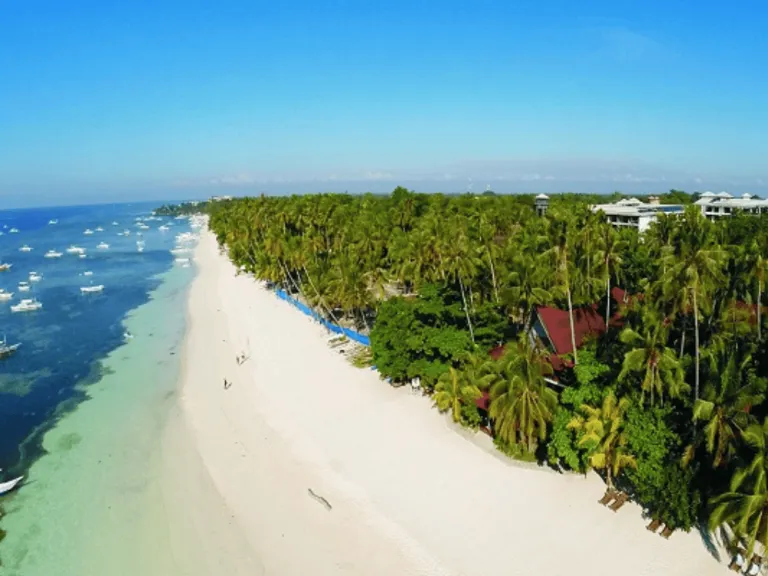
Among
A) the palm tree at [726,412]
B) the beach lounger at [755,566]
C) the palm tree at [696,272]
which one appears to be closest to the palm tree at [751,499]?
the palm tree at [726,412]

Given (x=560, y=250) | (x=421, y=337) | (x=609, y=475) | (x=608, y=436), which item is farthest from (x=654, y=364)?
(x=421, y=337)

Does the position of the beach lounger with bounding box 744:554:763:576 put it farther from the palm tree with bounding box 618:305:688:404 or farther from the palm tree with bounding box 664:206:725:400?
the palm tree with bounding box 618:305:688:404

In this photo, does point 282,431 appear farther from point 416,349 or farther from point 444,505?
point 444,505

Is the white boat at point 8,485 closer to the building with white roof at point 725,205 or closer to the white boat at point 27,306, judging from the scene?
the white boat at point 27,306

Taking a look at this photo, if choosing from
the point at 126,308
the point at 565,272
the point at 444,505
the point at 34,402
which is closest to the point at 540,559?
the point at 444,505

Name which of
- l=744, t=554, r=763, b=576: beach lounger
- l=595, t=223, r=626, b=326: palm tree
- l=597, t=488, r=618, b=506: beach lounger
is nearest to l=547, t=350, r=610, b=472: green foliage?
l=597, t=488, r=618, b=506: beach lounger

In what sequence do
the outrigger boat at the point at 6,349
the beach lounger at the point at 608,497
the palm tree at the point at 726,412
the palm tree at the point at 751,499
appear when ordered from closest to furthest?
the palm tree at the point at 751,499, the palm tree at the point at 726,412, the beach lounger at the point at 608,497, the outrigger boat at the point at 6,349
